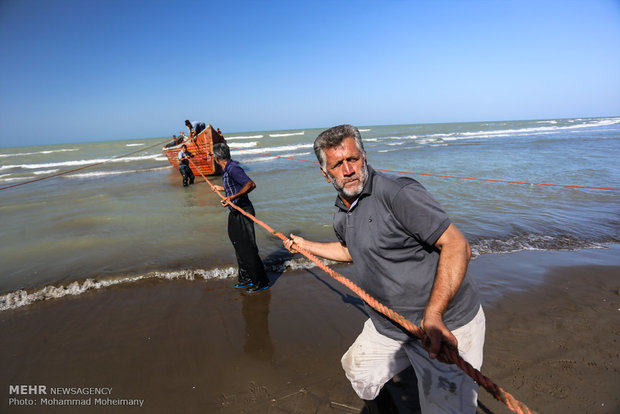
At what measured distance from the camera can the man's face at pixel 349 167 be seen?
1.70m

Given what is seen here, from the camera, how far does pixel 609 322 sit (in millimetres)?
3188

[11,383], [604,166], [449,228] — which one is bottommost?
[11,383]

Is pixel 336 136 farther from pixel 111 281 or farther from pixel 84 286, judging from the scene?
pixel 84 286

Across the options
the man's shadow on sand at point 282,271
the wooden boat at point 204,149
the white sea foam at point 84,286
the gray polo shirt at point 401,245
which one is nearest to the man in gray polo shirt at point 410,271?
the gray polo shirt at point 401,245

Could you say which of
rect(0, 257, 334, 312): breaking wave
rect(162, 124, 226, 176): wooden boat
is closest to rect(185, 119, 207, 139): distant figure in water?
rect(162, 124, 226, 176): wooden boat

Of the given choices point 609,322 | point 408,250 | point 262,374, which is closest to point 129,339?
point 262,374

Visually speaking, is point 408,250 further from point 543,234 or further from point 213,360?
point 543,234

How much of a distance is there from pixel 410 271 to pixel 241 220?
296cm

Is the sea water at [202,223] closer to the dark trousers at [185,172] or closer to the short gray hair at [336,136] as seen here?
the dark trousers at [185,172]

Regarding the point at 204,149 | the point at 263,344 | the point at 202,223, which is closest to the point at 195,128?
the point at 204,149

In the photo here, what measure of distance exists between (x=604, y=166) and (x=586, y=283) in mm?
11761

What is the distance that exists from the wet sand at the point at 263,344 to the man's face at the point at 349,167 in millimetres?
1771

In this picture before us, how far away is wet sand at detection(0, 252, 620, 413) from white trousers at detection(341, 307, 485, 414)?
65 cm

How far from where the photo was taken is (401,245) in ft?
5.10
